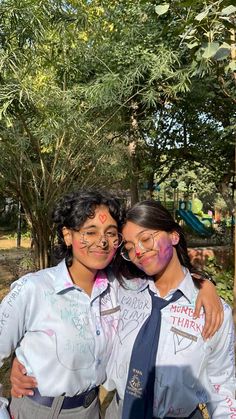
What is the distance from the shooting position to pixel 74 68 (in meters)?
5.00

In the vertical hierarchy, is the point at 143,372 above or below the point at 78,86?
below

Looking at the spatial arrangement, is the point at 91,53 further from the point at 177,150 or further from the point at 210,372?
the point at 210,372

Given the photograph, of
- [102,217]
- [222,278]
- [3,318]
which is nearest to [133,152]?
[222,278]

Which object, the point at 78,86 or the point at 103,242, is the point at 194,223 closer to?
the point at 78,86

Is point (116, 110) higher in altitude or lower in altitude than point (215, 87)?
lower

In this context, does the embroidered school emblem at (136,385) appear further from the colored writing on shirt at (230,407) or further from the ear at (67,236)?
the ear at (67,236)

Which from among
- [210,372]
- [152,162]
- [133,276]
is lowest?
[210,372]

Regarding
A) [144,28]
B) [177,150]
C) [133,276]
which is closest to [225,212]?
[177,150]

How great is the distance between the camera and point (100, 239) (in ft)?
4.84

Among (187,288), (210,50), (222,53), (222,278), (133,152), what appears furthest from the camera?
(133,152)

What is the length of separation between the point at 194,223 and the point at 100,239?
1101 centimetres

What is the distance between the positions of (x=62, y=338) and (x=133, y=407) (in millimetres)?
298

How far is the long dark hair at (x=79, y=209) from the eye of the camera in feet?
4.94

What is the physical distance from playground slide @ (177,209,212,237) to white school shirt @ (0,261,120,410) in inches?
416
